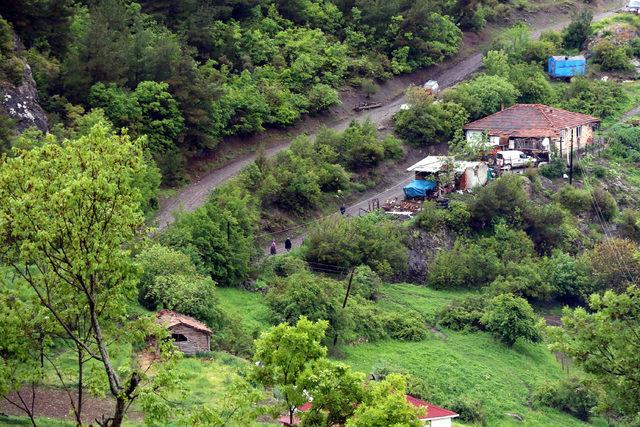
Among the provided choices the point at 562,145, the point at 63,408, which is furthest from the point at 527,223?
the point at 63,408

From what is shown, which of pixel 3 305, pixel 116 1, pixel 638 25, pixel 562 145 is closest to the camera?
pixel 3 305

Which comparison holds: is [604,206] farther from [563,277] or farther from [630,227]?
[563,277]

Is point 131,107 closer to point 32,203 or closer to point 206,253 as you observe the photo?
point 206,253

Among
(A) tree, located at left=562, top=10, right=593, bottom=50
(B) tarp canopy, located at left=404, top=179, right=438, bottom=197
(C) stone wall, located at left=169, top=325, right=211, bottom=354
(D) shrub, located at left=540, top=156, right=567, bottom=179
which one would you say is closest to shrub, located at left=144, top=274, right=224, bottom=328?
(C) stone wall, located at left=169, top=325, right=211, bottom=354

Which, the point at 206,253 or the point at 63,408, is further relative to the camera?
the point at 206,253

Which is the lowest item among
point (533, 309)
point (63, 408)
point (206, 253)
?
point (533, 309)

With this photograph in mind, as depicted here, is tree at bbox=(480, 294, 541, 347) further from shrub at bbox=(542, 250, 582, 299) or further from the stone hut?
the stone hut
